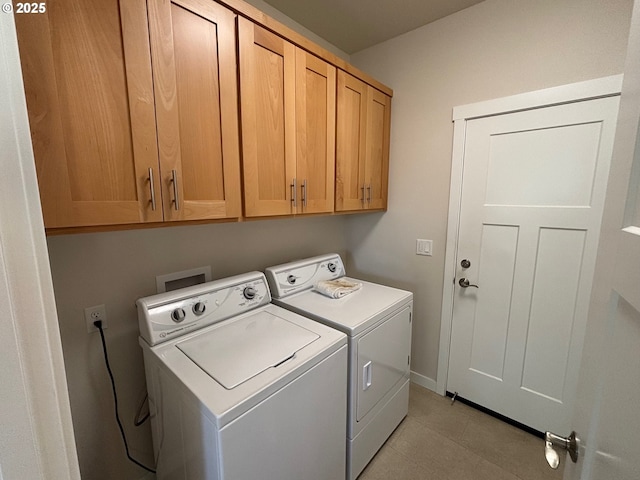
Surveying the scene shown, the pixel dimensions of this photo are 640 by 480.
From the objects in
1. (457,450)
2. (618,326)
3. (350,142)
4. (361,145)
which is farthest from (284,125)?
(457,450)

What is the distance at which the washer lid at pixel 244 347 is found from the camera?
1001mm

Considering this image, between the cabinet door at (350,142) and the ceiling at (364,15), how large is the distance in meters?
0.43

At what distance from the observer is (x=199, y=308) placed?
1.29 meters

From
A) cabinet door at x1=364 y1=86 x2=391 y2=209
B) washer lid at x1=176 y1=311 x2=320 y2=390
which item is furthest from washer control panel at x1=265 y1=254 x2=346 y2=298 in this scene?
cabinet door at x1=364 y1=86 x2=391 y2=209

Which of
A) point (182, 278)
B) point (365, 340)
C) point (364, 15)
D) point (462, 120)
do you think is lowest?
point (365, 340)

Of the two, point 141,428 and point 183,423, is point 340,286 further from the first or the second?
point 141,428

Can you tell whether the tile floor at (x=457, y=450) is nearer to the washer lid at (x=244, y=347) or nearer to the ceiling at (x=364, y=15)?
the washer lid at (x=244, y=347)

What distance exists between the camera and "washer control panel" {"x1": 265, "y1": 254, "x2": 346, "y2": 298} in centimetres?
167

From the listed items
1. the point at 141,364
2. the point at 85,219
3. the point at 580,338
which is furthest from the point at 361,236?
the point at 85,219

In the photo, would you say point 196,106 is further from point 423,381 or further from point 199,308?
point 423,381

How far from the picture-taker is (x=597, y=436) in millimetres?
551

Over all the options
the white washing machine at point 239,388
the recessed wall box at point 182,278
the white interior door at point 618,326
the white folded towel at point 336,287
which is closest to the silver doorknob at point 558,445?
the white interior door at point 618,326

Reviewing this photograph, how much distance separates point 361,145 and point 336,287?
996 mm

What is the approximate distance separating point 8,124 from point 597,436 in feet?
3.74
